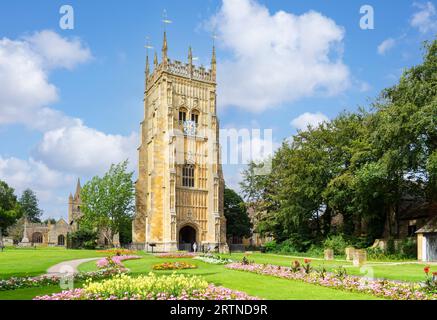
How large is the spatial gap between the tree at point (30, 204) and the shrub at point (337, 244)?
108 metres

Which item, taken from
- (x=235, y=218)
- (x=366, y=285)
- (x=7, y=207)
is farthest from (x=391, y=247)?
(x=7, y=207)

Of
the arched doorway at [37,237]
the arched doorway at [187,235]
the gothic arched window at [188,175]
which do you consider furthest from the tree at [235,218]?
the arched doorway at [37,237]

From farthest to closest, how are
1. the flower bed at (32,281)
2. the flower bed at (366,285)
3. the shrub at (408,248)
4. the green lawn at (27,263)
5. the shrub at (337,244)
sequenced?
the shrub at (337,244) < the shrub at (408,248) < the green lawn at (27,263) < the flower bed at (32,281) < the flower bed at (366,285)

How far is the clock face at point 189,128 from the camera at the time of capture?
5794 centimetres

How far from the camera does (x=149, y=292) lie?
12.8m

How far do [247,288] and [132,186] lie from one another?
49.4 metres

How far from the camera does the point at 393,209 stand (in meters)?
40.9

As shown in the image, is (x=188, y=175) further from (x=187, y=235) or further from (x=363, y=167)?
(x=363, y=167)

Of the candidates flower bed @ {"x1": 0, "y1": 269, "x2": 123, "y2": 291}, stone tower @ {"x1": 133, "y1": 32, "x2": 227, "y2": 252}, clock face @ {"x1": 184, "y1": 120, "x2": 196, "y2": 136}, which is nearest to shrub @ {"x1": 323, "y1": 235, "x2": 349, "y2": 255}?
stone tower @ {"x1": 133, "y1": 32, "x2": 227, "y2": 252}

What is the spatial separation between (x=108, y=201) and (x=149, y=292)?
165 feet

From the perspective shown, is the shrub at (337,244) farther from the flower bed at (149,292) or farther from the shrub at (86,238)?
the shrub at (86,238)

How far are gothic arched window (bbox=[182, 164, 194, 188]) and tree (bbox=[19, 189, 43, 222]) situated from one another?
87981 mm

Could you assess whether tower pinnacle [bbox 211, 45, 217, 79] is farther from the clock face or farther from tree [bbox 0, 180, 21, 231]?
tree [bbox 0, 180, 21, 231]

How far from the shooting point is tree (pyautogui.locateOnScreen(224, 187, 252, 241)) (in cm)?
6688
